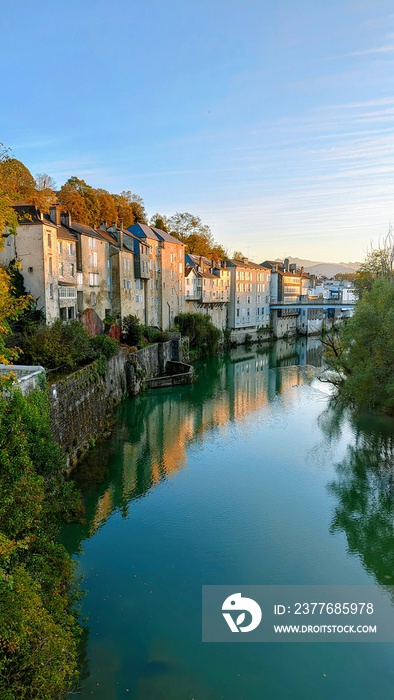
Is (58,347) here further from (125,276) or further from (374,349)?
(125,276)

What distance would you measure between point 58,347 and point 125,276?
21.2 m

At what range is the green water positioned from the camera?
34.9ft

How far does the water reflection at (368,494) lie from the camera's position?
51.4 ft

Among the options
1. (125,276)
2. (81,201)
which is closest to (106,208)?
(81,201)

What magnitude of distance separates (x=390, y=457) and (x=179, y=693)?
17623mm

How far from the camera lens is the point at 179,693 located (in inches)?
394

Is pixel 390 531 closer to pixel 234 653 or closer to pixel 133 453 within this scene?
pixel 234 653

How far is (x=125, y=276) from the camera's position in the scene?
45156 mm

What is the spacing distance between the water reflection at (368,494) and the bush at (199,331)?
28.4 m

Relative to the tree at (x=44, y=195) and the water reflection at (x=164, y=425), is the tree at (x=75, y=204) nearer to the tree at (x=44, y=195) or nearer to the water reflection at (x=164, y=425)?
the tree at (x=44, y=195)

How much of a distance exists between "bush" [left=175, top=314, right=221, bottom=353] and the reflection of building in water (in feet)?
7.70

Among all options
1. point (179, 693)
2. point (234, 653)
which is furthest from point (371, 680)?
point (179, 693)

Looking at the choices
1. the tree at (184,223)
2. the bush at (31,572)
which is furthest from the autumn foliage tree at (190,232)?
the bush at (31,572)

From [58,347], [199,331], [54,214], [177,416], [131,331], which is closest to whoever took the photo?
[58,347]
